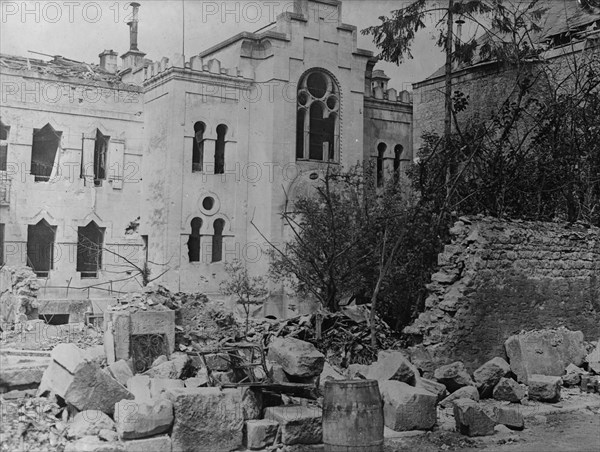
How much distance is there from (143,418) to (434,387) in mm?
4885

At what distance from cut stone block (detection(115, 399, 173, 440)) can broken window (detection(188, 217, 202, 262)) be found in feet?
50.4

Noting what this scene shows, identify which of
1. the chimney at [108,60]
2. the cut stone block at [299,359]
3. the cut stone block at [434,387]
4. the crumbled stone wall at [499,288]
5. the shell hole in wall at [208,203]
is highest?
the chimney at [108,60]

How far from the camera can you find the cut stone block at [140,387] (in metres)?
8.90

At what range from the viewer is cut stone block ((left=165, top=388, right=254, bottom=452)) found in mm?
8211

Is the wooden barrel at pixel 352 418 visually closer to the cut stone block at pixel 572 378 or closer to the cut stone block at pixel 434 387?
the cut stone block at pixel 434 387

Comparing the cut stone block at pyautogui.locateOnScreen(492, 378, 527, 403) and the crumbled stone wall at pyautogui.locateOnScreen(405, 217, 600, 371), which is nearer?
the cut stone block at pyautogui.locateOnScreen(492, 378, 527, 403)

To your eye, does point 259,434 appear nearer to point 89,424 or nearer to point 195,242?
point 89,424

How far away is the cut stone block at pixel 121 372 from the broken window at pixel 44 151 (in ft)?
45.1

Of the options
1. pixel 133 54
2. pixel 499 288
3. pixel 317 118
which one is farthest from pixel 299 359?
pixel 133 54

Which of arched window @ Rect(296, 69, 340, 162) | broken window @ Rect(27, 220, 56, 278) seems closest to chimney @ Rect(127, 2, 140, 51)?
arched window @ Rect(296, 69, 340, 162)

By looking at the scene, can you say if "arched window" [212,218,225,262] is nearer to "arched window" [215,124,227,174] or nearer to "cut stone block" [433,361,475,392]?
"arched window" [215,124,227,174]

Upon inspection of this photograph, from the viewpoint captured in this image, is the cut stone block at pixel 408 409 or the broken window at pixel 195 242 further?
the broken window at pixel 195 242

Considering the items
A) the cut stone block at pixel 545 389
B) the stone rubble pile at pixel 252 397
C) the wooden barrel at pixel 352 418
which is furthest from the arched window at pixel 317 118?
the wooden barrel at pixel 352 418

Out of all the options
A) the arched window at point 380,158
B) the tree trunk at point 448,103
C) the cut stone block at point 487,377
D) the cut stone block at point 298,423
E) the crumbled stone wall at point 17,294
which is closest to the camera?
the cut stone block at point 298,423
